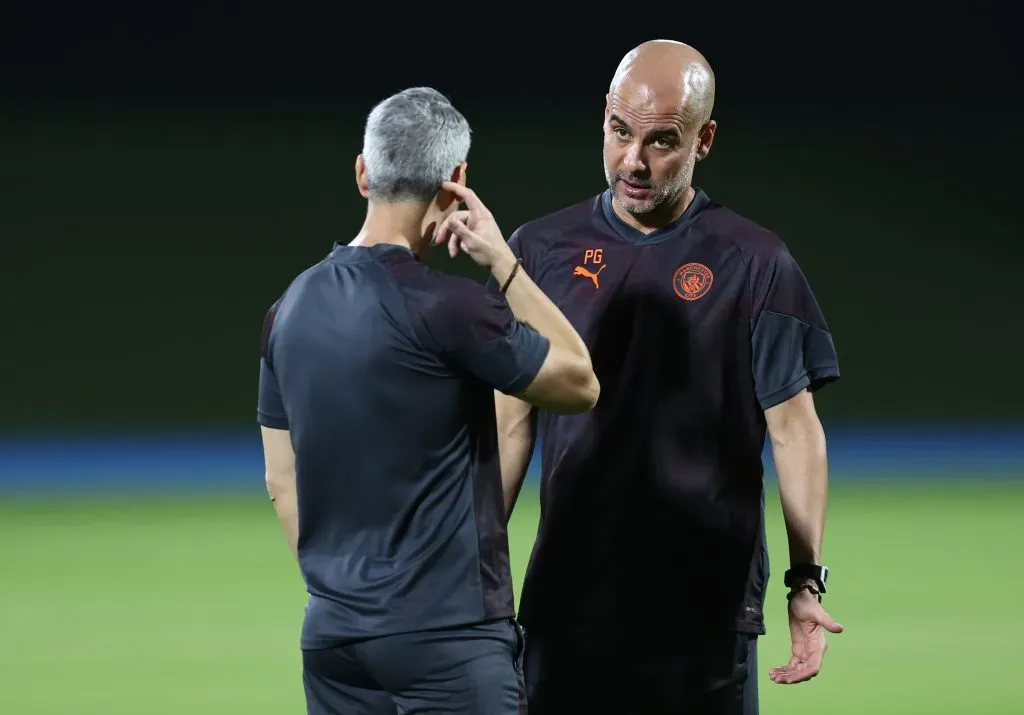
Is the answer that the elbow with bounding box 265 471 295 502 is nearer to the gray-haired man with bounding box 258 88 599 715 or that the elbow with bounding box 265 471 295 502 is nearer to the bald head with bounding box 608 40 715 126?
the gray-haired man with bounding box 258 88 599 715

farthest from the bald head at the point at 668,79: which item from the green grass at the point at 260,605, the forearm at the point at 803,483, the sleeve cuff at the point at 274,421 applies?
the green grass at the point at 260,605

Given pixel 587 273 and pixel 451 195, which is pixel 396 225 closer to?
pixel 451 195

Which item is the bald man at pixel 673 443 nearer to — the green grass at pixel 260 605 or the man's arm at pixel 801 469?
the man's arm at pixel 801 469

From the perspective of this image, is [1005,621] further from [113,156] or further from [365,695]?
[113,156]

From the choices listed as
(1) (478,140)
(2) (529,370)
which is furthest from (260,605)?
(1) (478,140)

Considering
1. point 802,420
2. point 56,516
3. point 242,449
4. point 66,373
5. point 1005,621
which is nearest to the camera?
point 802,420

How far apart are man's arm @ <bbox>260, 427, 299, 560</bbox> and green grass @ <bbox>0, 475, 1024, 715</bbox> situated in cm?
210

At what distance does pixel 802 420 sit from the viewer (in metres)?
2.68

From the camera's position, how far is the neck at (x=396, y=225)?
2324 mm

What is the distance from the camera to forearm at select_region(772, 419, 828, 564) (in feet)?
8.81

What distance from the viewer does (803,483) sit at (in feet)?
8.88

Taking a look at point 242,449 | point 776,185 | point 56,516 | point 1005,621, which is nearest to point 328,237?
point 242,449

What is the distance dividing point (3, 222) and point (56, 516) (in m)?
4.70

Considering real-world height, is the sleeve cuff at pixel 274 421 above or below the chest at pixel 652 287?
below
